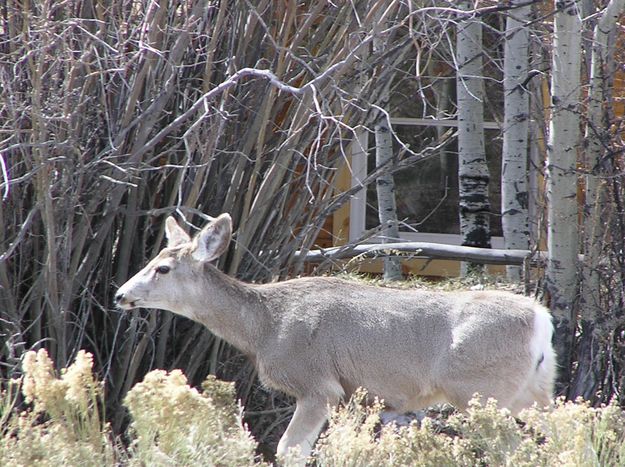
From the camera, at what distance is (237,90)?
7.36 metres

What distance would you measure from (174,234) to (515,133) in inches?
159

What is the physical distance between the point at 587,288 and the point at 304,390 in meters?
2.04

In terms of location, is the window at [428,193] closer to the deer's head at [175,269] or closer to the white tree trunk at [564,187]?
the white tree trunk at [564,187]

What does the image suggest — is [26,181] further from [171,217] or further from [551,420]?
[551,420]

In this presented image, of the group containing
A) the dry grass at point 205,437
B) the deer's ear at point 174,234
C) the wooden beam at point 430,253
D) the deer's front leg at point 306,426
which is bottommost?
the deer's front leg at point 306,426

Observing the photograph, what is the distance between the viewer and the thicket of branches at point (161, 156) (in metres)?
6.52

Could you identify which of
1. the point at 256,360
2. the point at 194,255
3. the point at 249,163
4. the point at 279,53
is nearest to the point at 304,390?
the point at 256,360

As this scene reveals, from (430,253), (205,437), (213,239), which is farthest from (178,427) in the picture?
(430,253)

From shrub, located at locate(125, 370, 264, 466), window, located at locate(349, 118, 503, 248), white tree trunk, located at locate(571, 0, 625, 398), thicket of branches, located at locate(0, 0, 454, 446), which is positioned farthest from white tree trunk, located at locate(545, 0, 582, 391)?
window, located at locate(349, 118, 503, 248)

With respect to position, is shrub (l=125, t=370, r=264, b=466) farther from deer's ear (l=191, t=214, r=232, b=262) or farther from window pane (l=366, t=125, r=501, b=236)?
window pane (l=366, t=125, r=501, b=236)

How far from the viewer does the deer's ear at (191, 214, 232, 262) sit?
21.5ft

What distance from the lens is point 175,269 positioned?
6848 mm

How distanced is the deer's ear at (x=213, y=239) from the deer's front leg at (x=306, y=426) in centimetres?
103

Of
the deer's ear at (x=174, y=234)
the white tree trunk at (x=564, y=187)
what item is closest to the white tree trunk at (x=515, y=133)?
the white tree trunk at (x=564, y=187)
